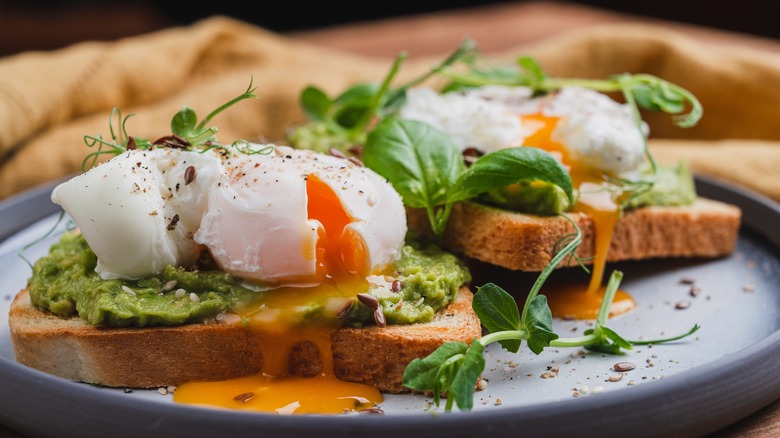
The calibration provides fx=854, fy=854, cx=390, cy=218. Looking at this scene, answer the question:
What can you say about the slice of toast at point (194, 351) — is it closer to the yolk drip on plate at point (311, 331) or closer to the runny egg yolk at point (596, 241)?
the yolk drip on plate at point (311, 331)

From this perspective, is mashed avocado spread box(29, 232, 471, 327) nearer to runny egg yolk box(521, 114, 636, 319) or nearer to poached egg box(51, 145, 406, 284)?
poached egg box(51, 145, 406, 284)

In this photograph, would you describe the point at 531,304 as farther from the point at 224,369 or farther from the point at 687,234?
the point at 687,234

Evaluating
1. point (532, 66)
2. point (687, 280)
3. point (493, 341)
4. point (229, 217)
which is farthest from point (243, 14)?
point (493, 341)

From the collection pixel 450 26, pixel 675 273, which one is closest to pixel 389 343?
pixel 675 273

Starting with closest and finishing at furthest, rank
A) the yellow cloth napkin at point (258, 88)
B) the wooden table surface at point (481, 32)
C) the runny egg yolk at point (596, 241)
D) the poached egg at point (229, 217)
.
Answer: the poached egg at point (229, 217) → the runny egg yolk at point (596, 241) → the yellow cloth napkin at point (258, 88) → the wooden table surface at point (481, 32)

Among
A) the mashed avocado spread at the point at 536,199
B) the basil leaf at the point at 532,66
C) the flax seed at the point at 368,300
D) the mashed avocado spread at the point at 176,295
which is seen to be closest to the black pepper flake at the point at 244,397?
the mashed avocado spread at the point at 176,295

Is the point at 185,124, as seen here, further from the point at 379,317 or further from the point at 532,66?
the point at 532,66
